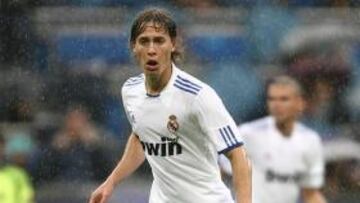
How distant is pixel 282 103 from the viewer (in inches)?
310

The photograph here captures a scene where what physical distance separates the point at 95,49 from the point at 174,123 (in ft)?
13.1

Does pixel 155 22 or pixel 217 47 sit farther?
pixel 217 47

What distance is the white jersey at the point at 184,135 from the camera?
561 cm

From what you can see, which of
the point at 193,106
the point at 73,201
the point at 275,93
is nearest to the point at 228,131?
the point at 193,106

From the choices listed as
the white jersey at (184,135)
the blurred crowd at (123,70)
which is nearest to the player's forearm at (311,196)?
the blurred crowd at (123,70)

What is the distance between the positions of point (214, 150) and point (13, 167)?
12.5 feet

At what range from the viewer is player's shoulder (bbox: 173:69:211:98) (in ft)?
18.5

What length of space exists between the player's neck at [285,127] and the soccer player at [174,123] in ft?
7.07

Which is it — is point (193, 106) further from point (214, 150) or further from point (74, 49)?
point (74, 49)

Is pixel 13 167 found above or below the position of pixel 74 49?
below

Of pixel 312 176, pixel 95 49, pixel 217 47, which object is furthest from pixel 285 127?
pixel 95 49

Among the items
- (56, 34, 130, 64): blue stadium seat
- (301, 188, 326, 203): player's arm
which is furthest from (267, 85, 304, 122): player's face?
(56, 34, 130, 64): blue stadium seat

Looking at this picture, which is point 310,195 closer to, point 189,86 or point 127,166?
point 127,166

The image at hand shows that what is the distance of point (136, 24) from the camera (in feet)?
19.1
